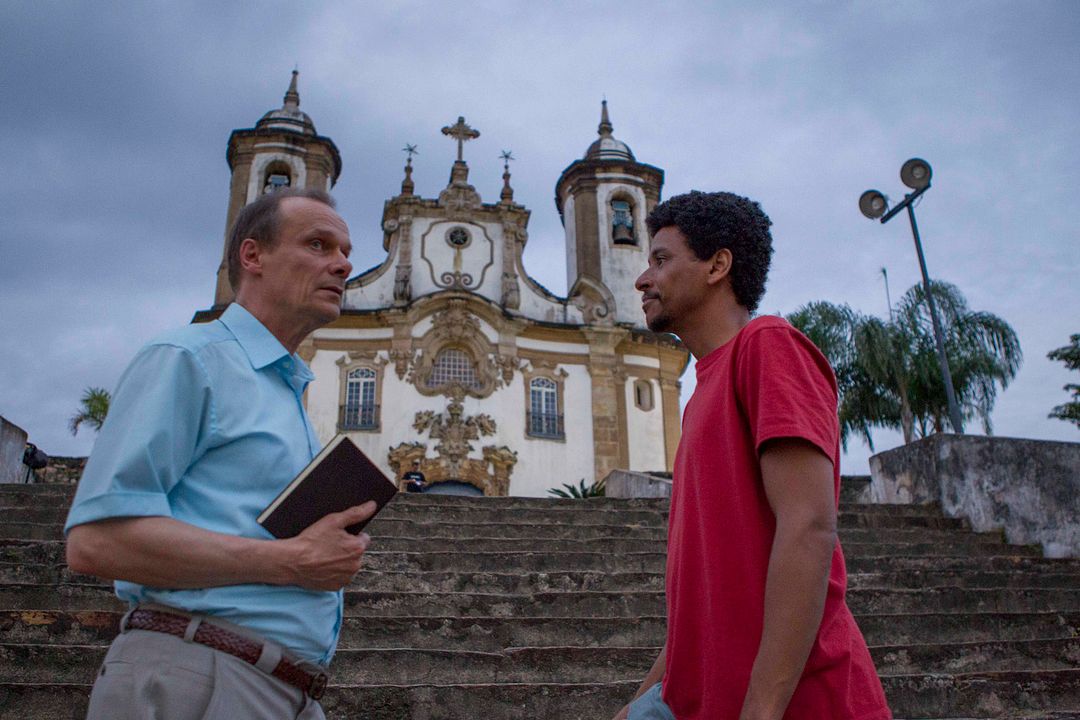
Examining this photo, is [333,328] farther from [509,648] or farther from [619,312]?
[509,648]

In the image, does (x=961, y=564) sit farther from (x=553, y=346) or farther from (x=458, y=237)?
(x=458, y=237)

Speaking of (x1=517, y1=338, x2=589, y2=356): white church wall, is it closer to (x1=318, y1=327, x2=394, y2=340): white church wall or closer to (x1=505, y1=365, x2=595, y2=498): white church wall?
(x1=505, y1=365, x2=595, y2=498): white church wall

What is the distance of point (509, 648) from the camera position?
4.43 metres

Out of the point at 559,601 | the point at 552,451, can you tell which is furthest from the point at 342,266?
the point at 552,451

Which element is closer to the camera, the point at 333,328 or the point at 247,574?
the point at 247,574

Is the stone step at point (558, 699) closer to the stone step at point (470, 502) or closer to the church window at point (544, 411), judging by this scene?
the stone step at point (470, 502)

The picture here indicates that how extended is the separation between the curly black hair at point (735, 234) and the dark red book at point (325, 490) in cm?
91

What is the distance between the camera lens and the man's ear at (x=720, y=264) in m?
1.92

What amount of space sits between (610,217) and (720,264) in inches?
886

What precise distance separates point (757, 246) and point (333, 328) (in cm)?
1905

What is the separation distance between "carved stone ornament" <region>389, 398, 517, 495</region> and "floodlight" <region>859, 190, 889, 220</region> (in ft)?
35.4

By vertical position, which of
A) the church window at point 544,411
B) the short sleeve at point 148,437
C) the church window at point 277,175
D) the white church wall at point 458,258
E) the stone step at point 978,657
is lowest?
the stone step at point 978,657

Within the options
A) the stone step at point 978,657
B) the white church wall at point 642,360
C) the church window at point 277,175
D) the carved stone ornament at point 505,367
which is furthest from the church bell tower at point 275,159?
the stone step at point 978,657

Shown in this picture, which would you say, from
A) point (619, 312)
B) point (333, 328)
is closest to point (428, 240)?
point (333, 328)
